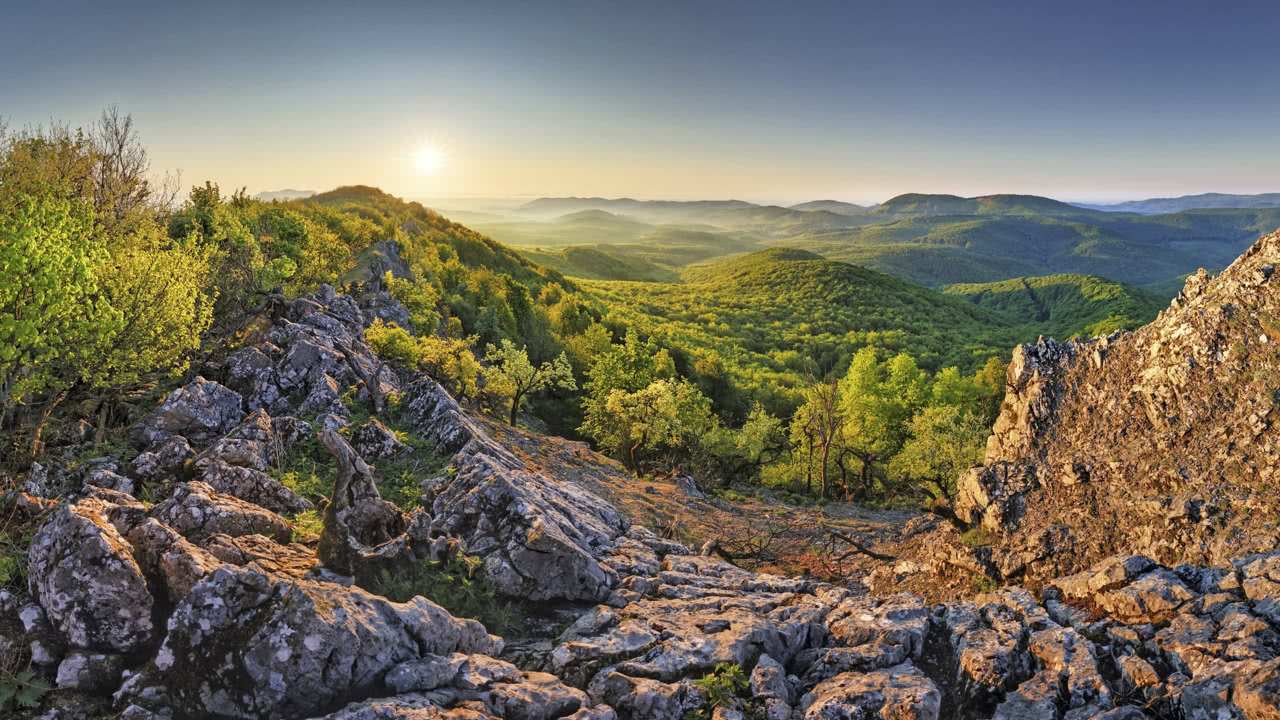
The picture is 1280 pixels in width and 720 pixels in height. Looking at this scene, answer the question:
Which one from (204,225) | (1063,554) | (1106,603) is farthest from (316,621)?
(204,225)

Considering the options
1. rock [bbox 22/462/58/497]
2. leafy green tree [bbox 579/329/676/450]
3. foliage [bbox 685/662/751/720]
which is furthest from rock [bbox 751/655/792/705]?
leafy green tree [bbox 579/329/676/450]

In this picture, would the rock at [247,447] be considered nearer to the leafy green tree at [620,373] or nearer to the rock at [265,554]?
the rock at [265,554]

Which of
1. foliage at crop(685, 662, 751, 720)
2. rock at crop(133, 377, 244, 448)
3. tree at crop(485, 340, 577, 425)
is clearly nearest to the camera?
foliage at crop(685, 662, 751, 720)

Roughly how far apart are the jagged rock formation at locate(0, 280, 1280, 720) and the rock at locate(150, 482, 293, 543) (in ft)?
0.18

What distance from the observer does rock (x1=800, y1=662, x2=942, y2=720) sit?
37.0ft

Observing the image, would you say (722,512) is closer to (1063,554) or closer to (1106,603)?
(1063,554)

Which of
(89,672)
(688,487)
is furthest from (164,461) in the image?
(688,487)

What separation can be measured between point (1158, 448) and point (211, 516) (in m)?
25.2

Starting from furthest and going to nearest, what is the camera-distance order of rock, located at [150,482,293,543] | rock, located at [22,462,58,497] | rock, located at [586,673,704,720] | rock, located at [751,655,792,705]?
rock, located at [22,462,58,497], rock, located at [150,482,293,543], rock, located at [751,655,792,705], rock, located at [586,673,704,720]

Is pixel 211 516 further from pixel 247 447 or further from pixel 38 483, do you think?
pixel 38 483

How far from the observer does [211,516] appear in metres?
15.0

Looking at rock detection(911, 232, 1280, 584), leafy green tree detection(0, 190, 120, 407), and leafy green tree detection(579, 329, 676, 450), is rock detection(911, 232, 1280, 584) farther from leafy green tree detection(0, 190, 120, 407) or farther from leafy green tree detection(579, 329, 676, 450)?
leafy green tree detection(579, 329, 676, 450)

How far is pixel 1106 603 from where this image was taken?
13.7 m

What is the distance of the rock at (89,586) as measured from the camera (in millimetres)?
10875
